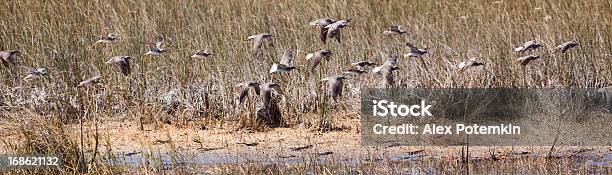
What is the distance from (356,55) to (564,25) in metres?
1.89

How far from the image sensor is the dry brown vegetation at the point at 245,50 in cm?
855

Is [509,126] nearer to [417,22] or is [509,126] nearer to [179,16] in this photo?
[417,22]

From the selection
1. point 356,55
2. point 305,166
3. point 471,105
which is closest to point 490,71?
point 471,105

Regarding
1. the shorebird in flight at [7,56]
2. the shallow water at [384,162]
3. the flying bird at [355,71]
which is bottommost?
the shallow water at [384,162]

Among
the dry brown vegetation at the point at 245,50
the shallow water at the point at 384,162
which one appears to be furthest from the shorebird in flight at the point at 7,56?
the shallow water at the point at 384,162

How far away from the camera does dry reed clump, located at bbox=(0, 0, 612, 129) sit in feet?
28.2

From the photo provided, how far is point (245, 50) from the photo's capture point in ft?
30.7

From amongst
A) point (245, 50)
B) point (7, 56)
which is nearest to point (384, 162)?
point (7, 56)

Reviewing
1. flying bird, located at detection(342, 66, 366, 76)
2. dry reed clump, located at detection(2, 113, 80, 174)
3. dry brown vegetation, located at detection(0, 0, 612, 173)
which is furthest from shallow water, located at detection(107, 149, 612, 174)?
dry brown vegetation, located at detection(0, 0, 612, 173)

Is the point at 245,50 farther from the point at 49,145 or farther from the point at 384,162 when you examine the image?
the point at 49,145

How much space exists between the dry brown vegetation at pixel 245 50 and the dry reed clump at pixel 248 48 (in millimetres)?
12

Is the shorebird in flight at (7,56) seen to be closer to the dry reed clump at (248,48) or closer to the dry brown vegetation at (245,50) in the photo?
the dry brown vegetation at (245,50)

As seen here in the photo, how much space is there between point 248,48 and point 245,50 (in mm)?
83

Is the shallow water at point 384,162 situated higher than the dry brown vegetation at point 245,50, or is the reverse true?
the dry brown vegetation at point 245,50
